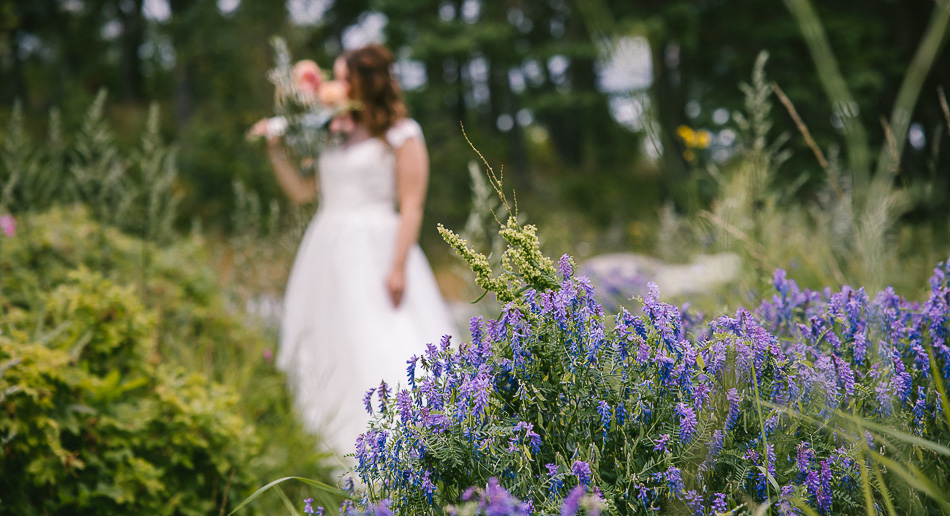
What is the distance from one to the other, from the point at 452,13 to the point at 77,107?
27.5 feet

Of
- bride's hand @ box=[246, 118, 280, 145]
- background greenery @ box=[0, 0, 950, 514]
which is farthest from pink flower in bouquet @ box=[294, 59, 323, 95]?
background greenery @ box=[0, 0, 950, 514]

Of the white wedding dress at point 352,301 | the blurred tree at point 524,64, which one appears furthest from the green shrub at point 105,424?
the blurred tree at point 524,64

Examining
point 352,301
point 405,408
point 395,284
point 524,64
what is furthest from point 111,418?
point 524,64

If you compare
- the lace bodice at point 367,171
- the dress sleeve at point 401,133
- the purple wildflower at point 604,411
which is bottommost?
the purple wildflower at point 604,411

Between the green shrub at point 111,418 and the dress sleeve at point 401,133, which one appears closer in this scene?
the green shrub at point 111,418

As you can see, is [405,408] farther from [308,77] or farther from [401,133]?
[308,77]

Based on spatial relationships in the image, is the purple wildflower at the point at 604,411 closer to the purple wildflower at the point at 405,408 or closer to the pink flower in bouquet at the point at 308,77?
the purple wildflower at the point at 405,408

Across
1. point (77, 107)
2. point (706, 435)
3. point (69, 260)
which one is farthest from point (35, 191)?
point (77, 107)

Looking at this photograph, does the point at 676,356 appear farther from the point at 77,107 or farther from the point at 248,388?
the point at 77,107

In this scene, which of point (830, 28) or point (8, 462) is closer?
point (8, 462)

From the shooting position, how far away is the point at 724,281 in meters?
2.41

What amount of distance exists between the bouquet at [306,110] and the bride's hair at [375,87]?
0.09m

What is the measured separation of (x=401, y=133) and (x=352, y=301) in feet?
3.23

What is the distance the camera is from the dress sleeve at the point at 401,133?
345 cm
